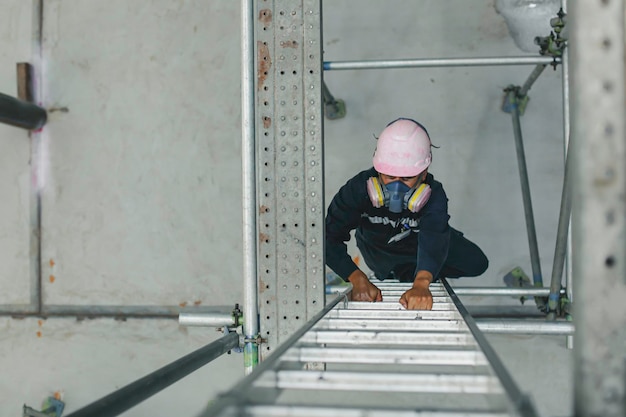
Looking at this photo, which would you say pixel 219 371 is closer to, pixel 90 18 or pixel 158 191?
pixel 158 191

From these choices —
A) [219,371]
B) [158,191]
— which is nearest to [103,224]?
[158,191]

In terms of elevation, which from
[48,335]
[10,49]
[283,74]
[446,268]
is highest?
[10,49]

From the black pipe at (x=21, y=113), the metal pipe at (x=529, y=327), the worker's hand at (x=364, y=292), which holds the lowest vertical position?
the metal pipe at (x=529, y=327)

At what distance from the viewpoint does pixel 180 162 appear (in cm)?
394

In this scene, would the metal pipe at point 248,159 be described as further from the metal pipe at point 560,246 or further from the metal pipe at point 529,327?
the metal pipe at point 560,246

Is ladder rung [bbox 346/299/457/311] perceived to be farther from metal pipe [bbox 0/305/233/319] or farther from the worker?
metal pipe [bbox 0/305/233/319]

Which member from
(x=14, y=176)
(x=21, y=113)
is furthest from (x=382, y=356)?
(x=14, y=176)

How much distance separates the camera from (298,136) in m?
2.18

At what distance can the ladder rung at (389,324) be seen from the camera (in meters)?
1.60

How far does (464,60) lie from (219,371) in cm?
236

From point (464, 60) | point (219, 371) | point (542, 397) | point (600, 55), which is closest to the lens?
point (600, 55)

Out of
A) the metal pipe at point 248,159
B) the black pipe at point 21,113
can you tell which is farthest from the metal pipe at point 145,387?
the black pipe at point 21,113

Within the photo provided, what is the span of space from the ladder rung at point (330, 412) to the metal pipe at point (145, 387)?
1.03 feet

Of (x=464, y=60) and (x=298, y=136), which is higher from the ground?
(x=464, y=60)
